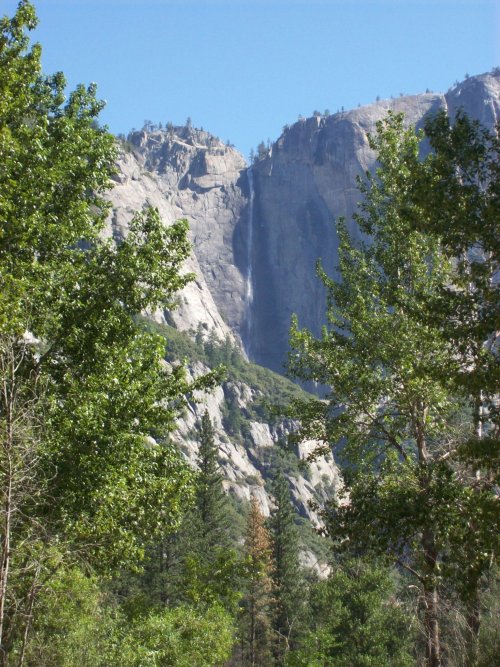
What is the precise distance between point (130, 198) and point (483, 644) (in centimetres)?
18088

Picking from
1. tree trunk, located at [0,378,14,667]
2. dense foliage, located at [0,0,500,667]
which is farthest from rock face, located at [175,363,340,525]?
tree trunk, located at [0,378,14,667]

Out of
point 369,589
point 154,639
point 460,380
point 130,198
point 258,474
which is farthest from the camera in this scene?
point 130,198

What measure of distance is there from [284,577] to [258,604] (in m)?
3.18

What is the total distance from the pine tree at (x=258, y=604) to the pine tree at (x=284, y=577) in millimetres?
645

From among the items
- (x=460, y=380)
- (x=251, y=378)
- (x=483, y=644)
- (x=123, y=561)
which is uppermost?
(x=251, y=378)

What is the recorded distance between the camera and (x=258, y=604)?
157ft

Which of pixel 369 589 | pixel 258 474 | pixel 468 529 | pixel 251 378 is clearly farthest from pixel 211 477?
pixel 251 378

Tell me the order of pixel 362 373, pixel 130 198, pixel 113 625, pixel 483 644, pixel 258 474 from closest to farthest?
pixel 483 644
pixel 362 373
pixel 113 625
pixel 258 474
pixel 130 198

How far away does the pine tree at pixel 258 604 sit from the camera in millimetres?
47344

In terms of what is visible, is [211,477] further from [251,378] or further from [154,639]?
[251,378]

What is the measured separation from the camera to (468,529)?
10.4 metres

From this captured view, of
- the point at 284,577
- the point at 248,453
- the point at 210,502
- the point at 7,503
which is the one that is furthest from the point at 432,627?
the point at 248,453

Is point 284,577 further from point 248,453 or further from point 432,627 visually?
point 248,453

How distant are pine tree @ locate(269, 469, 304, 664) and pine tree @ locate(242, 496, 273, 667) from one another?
2.12ft
